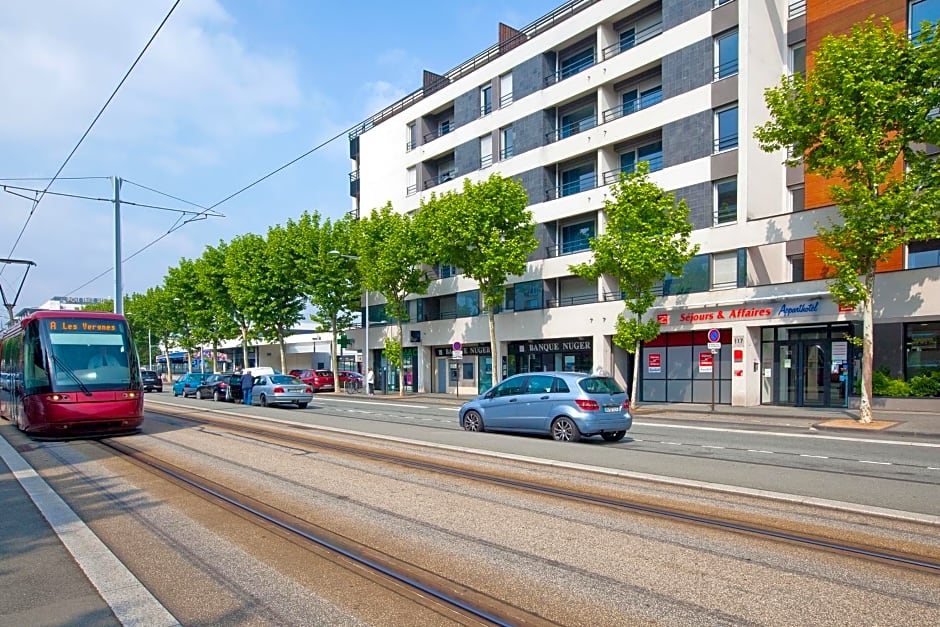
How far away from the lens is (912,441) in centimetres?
1547

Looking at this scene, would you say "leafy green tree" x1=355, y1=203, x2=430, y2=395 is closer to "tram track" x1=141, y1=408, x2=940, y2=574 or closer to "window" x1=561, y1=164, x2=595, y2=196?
"window" x1=561, y1=164, x2=595, y2=196

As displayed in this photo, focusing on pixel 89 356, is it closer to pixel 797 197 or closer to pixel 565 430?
pixel 565 430

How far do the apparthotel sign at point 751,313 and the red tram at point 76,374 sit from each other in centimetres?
2061

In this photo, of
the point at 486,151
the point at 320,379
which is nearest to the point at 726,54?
the point at 486,151

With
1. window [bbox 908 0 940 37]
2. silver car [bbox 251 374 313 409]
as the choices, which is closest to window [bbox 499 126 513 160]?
silver car [bbox 251 374 313 409]

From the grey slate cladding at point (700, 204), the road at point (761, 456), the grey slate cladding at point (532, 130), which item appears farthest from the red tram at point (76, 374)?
the grey slate cladding at point (532, 130)

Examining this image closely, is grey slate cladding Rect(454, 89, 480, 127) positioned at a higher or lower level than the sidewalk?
higher

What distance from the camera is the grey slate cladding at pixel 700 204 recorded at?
89.7 feet

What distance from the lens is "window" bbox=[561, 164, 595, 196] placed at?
33.4 metres

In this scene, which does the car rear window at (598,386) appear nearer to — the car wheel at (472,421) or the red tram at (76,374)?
the car wheel at (472,421)

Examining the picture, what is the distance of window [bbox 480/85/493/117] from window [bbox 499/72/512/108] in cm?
77

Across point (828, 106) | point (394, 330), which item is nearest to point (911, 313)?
point (828, 106)

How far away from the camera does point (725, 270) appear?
26984 mm

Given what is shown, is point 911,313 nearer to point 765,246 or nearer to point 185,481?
point 765,246
